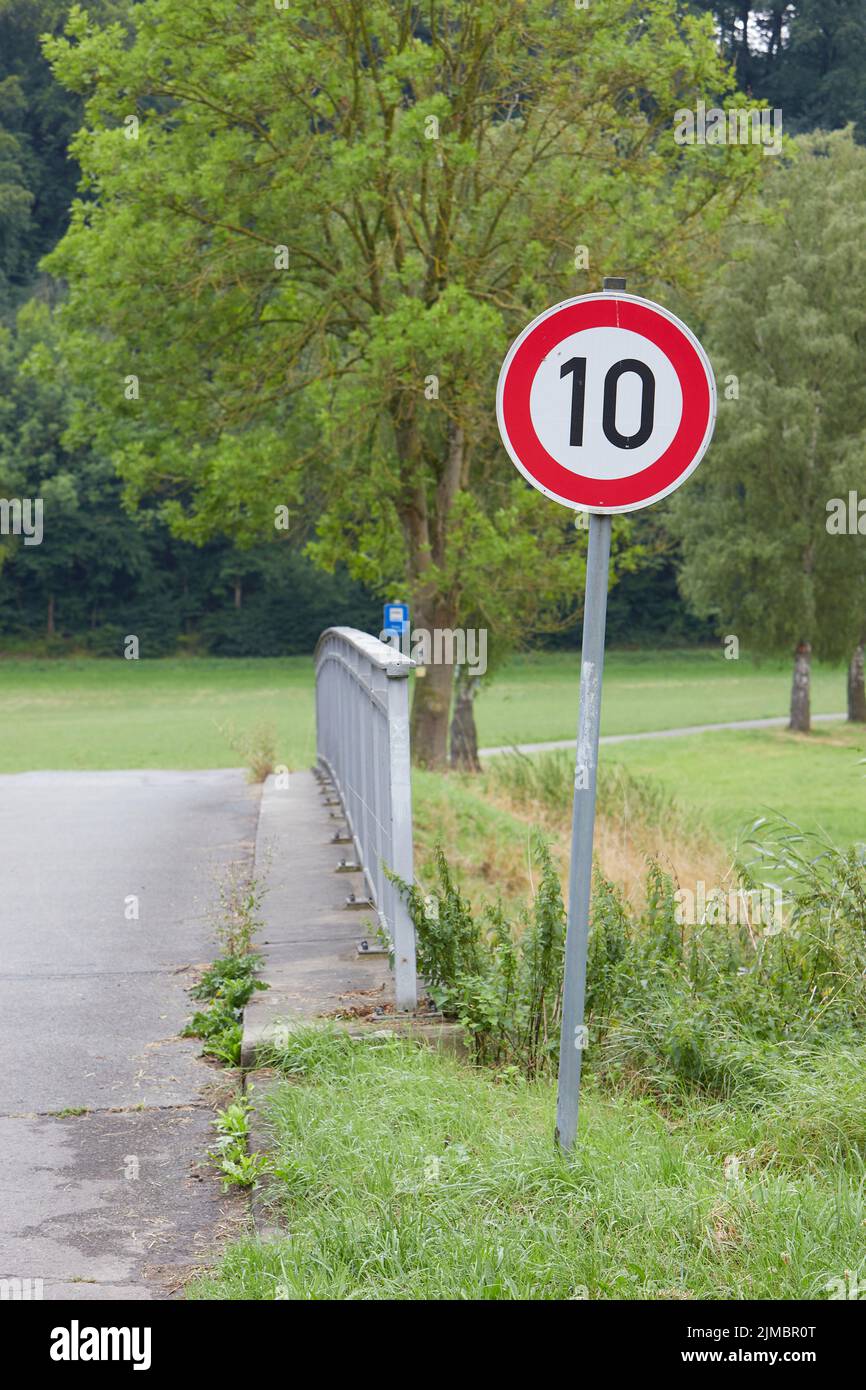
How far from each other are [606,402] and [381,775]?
2.73 metres

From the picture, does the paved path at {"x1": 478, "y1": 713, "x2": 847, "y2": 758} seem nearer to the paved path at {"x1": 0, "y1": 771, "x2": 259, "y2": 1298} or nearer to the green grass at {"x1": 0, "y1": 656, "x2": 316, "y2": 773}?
the green grass at {"x1": 0, "y1": 656, "x2": 316, "y2": 773}

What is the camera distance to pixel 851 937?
22.3 feet

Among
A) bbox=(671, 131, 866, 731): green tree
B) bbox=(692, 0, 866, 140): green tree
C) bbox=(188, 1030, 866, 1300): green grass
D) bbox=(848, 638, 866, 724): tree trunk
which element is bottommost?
bbox=(848, 638, 866, 724): tree trunk

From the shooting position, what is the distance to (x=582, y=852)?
490cm

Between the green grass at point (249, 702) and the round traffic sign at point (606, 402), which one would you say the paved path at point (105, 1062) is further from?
the green grass at point (249, 702)

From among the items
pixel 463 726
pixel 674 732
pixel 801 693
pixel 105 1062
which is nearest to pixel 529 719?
pixel 674 732

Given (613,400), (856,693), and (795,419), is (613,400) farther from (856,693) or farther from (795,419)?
(856,693)

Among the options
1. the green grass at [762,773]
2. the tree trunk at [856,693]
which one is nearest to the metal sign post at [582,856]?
the green grass at [762,773]

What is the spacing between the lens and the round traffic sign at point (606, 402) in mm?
4902

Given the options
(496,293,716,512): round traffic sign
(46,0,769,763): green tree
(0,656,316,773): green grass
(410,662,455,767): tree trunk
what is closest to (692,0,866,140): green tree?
(0,656,316,773): green grass

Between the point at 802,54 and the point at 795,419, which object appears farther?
the point at 802,54

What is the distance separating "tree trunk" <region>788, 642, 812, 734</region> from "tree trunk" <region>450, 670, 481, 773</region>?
13710mm

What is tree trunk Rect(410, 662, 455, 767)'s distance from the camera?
20406 millimetres
